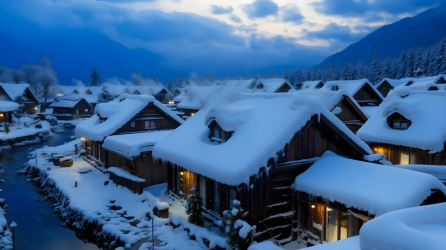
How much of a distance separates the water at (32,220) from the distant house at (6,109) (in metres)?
22.3

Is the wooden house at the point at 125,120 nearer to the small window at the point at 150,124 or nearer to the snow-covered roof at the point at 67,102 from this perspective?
the small window at the point at 150,124

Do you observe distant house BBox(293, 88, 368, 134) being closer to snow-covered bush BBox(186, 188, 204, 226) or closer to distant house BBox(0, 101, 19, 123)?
snow-covered bush BBox(186, 188, 204, 226)

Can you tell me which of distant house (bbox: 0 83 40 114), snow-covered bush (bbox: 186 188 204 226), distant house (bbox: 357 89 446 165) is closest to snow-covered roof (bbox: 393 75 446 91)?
distant house (bbox: 357 89 446 165)

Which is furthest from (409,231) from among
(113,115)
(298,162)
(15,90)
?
(15,90)

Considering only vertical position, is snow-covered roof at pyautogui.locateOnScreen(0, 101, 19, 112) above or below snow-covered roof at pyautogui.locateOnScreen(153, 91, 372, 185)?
above

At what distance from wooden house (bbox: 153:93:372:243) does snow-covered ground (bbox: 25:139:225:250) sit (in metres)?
2.01

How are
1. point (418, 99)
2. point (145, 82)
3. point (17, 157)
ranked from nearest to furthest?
point (418, 99), point (17, 157), point (145, 82)

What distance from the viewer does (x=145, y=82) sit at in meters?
144

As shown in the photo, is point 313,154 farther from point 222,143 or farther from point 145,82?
point 145,82

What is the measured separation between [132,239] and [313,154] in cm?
953

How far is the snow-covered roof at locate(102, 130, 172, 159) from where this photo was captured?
860 inches

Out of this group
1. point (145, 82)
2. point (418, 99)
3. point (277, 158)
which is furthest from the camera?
point (145, 82)

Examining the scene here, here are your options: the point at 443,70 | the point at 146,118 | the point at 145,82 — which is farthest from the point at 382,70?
the point at 145,82

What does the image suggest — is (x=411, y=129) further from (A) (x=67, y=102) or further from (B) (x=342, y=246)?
(A) (x=67, y=102)
